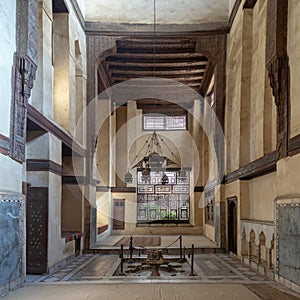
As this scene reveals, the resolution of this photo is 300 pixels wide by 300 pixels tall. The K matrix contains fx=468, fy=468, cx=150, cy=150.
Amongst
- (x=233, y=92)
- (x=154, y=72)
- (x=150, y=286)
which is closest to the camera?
(x=150, y=286)

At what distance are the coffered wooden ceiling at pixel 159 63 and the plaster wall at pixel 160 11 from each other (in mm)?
521

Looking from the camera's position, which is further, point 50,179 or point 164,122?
point 164,122

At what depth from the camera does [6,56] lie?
19.2ft

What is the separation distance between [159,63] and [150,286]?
29.9ft

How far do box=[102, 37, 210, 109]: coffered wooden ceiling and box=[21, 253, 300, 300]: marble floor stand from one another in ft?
21.4

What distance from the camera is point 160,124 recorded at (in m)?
19.4

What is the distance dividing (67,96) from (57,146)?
156 cm

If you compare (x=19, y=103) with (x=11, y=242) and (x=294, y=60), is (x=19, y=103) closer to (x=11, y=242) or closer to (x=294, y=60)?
(x=11, y=242)

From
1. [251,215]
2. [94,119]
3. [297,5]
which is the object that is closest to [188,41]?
[94,119]

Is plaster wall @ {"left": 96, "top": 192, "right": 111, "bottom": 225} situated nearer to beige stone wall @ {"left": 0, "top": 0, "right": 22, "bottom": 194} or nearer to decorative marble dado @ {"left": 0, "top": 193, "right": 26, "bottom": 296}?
decorative marble dado @ {"left": 0, "top": 193, "right": 26, "bottom": 296}

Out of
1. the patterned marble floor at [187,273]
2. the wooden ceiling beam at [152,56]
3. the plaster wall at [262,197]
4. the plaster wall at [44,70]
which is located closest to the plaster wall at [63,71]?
the plaster wall at [44,70]

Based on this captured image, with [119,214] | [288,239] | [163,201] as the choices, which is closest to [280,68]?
[288,239]

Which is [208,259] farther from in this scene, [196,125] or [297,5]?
[196,125]

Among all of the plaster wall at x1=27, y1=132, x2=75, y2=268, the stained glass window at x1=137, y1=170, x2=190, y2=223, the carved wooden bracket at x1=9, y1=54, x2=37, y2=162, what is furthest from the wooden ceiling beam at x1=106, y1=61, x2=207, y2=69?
the carved wooden bracket at x1=9, y1=54, x2=37, y2=162
